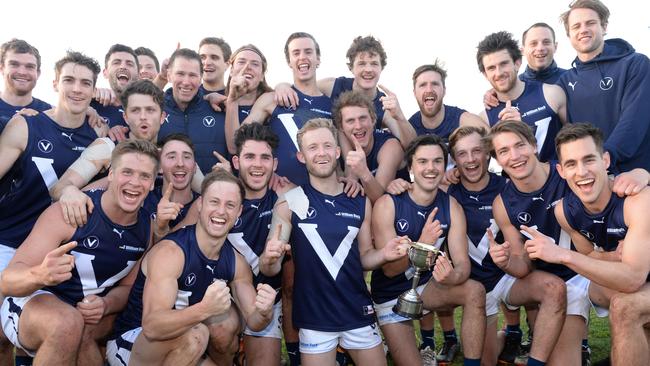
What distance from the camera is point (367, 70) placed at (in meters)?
7.37

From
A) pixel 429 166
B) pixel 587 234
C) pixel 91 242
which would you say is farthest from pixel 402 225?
pixel 91 242

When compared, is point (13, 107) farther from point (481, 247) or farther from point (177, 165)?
point (481, 247)

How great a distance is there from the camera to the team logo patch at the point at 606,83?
6586 mm

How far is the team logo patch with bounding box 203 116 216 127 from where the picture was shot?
287 inches

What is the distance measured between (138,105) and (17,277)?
236cm

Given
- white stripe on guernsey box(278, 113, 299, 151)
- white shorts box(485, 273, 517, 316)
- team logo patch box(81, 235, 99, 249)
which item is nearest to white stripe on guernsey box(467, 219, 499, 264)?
white shorts box(485, 273, 517, 316)

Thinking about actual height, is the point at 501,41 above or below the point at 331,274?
above

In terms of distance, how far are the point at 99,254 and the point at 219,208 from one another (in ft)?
3.91

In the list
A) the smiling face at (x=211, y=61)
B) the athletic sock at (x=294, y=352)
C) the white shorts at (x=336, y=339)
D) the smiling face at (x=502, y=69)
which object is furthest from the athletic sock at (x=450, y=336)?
the smiling face at (x=211, y=61)

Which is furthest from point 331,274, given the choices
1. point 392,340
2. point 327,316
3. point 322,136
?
point 322,136

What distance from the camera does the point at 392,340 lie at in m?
6.10

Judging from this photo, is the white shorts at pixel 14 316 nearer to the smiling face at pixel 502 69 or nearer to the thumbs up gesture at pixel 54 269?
the thumbs up gesture at pixel 54 269

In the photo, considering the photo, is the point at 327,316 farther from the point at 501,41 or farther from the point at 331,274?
the point at 501,41

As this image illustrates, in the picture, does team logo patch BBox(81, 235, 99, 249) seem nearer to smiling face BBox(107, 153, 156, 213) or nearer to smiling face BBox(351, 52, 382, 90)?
smiling face BBox(107, 153, 156, 213)
